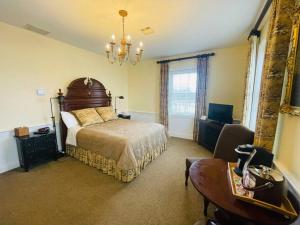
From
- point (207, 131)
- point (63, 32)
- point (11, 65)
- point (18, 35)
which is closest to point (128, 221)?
point (207, 131)

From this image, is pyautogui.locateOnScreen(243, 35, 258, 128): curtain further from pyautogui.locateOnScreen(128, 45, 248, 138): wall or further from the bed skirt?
the bed skirt

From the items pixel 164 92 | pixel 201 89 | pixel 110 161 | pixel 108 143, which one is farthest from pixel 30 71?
pixel 201 89

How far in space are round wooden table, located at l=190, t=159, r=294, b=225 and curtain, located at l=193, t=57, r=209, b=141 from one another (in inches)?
113

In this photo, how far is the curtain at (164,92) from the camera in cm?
458

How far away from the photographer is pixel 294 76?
114 cm

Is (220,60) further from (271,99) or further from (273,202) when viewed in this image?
(273,202)

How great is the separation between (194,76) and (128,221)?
12.6 feet

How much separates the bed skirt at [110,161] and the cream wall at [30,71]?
1.04 m

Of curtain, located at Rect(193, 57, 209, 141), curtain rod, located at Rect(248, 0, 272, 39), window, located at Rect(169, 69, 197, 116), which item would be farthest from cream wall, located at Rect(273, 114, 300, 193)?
window, located at Rect(169, 69, 197, 116)

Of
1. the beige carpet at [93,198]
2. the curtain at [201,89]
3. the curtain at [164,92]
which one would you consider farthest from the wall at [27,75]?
the curtain at [201,89]

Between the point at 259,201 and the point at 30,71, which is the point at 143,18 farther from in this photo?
the point at 259,201

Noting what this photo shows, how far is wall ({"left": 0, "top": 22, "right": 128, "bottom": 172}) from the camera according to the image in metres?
2.56

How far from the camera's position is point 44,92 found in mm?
3102

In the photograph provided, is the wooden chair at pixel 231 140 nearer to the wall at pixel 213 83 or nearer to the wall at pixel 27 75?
the wall at pixel 213 83
